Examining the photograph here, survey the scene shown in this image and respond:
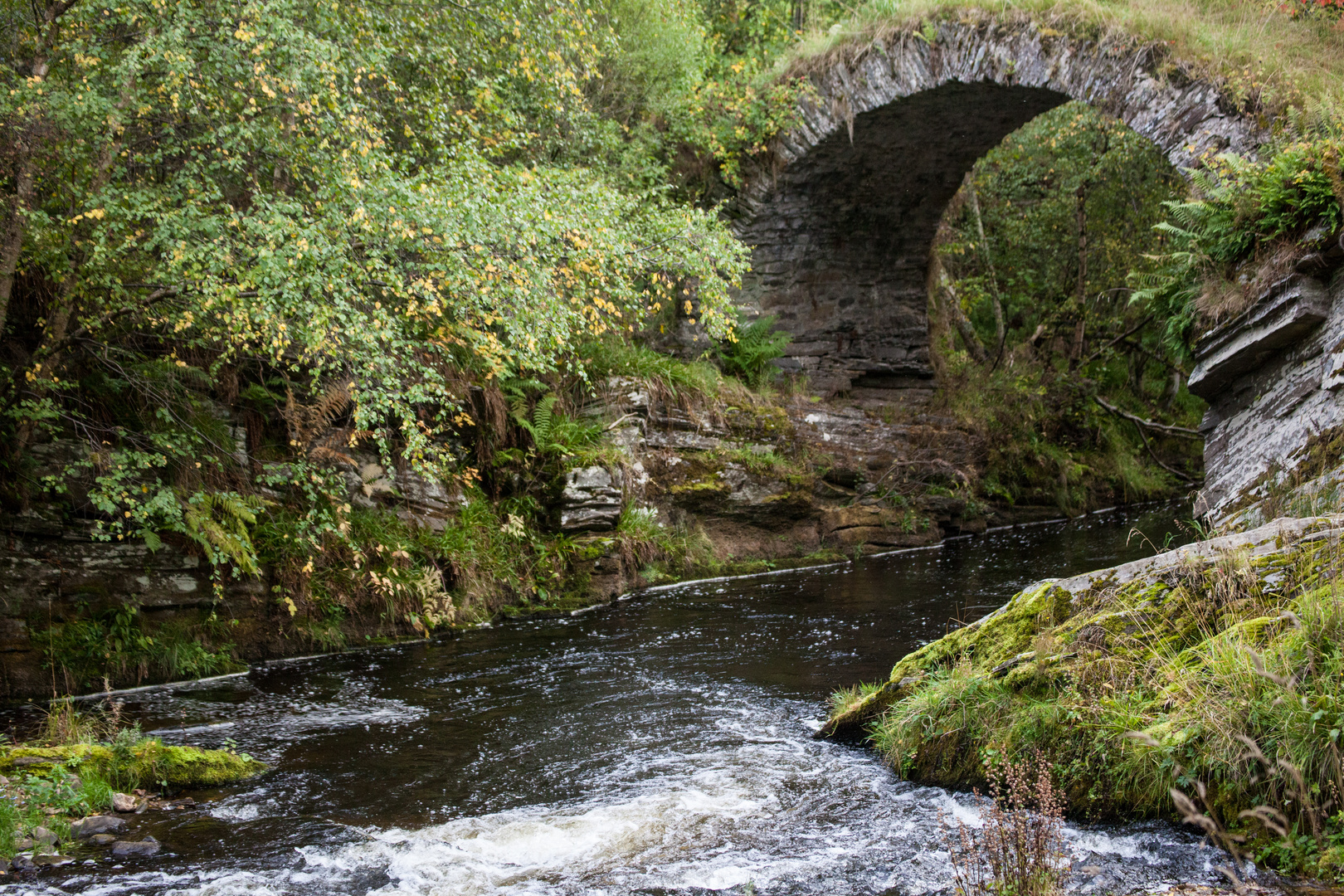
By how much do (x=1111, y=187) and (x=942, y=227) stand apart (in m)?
3.79

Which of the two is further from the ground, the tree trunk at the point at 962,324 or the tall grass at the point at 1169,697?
the tree trunk at the point at 962,324

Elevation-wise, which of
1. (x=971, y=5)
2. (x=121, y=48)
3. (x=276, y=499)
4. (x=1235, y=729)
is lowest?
(x=1235, y=729)

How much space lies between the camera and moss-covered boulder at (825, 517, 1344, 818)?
11.3ft

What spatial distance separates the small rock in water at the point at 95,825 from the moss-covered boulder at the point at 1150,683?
3.93 metres

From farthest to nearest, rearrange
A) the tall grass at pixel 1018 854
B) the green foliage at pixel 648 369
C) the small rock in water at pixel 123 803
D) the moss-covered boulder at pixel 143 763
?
the green foliage at pixel 648 369, the moss-covered boulder at pixel 143 763, the small rock in water at pixel 123 803, the tall grass at pixel 1018 854

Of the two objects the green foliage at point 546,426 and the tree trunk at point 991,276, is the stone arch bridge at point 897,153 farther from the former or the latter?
the green foliage at point 546,426

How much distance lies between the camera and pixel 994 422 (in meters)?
17.8

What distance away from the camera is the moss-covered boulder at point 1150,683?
343 cm

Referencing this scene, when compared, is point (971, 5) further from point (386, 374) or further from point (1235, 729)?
point (1235, 729)

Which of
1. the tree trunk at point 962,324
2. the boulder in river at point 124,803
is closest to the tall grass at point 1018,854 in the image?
the boulder in river at point 124,803

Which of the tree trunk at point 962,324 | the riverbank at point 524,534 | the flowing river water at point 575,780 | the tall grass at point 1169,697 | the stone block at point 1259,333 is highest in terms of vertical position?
the tree trunk at point 962,324

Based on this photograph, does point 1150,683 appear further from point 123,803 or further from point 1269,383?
point 1269,383

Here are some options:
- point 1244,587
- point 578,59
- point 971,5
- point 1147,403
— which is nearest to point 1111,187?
point 1147,403

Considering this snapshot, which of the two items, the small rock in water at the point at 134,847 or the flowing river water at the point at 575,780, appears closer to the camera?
the flowing river water at the point at 575,780
